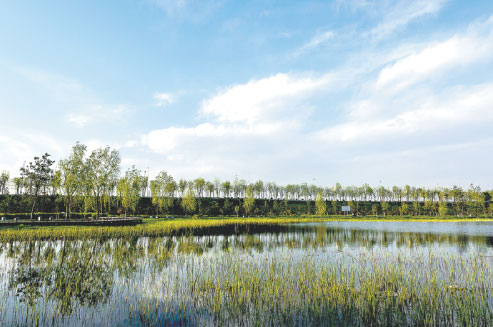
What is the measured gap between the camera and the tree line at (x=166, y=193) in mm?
42406

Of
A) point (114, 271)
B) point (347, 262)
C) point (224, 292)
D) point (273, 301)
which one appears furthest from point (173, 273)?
point (347, 262)

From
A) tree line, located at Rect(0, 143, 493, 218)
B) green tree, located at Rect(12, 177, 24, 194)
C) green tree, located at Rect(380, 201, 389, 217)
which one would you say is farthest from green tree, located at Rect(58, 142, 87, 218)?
green tree, located at Rect(380, 201, 389, 217)

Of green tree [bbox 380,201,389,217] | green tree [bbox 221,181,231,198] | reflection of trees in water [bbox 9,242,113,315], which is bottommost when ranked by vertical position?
green tree [bbox 380,201,389,217]

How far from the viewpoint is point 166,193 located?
220 ft

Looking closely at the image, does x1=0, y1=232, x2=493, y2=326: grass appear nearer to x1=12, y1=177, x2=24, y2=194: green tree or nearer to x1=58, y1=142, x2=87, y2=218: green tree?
x1=58, y1=142, x2=87, y2=218: green tree

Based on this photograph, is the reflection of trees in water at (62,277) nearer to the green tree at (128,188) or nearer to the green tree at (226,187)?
the green tree at (128,188)

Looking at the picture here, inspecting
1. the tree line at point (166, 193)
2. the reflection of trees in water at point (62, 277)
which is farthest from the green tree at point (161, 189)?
the reflection of trees in water at point (62, 277)

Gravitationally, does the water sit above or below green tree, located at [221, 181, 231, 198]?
below

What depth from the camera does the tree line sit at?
42.4 m

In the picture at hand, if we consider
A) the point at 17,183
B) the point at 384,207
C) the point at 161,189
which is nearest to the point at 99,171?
the point at 161,189

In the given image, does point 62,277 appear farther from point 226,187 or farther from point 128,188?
point 226,187

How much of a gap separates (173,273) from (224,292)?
13.9 feet

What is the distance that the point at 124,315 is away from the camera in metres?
8.77

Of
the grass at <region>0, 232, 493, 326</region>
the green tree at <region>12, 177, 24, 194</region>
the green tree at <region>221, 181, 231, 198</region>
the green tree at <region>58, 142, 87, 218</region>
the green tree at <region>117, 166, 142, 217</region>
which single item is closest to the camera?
Result: the grass at <region>0, 232, 493, 326</region>
